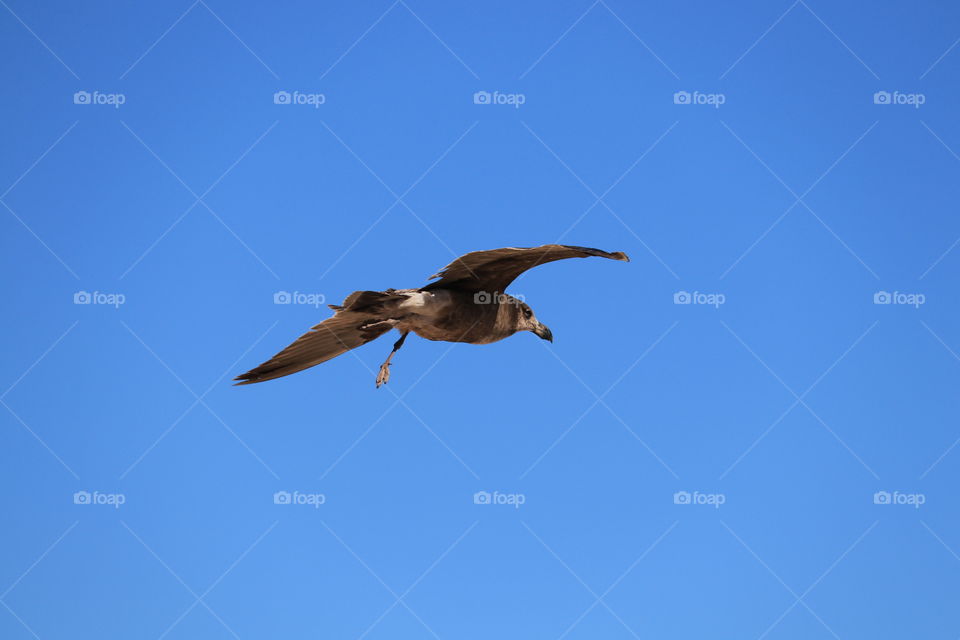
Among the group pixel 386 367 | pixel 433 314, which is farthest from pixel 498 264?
pixel 386 367

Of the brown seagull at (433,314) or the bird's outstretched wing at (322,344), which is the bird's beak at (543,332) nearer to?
the brown seagull at (433,314)

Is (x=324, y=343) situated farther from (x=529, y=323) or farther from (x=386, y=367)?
(x=529, y=323)

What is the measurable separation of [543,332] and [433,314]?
5.82 feet

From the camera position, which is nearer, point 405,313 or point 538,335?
point 405,313

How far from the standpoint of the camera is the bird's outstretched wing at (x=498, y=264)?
930cm

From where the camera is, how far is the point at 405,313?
10.3 meters

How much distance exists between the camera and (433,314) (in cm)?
1045

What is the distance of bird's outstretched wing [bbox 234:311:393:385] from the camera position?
1050 centimetres

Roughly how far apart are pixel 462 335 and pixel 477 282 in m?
0.54

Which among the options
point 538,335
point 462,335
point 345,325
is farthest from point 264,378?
point 538,335

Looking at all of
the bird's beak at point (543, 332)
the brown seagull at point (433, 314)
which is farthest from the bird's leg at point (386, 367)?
the bird's beak at point (543, 332)

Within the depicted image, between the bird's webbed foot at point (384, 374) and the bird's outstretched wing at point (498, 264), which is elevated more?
the bird's outstretched wing at point (498, 264)

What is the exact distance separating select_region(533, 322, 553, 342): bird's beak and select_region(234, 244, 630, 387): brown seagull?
16.7 inches

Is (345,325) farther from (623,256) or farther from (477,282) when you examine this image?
(623,256)
